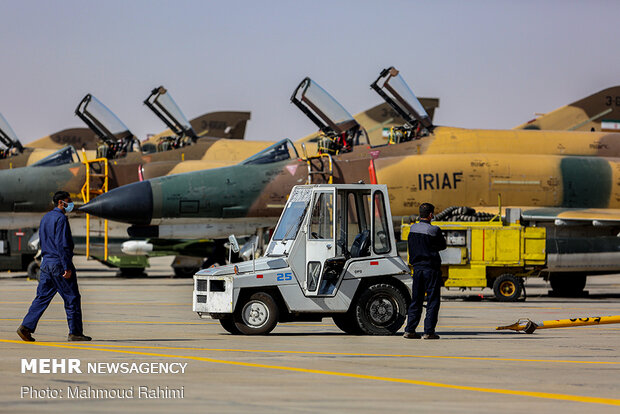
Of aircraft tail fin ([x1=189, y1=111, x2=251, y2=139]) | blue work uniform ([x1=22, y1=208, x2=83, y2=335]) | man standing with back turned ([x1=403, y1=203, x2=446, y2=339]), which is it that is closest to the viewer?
blue work uniform ([x1=22, y1=208, x2=83, y2=335])

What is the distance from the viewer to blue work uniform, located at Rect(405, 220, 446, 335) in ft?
34.0

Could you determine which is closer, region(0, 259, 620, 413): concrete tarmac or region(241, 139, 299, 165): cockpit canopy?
region(0, 259, 620, 413): concrete tarmac

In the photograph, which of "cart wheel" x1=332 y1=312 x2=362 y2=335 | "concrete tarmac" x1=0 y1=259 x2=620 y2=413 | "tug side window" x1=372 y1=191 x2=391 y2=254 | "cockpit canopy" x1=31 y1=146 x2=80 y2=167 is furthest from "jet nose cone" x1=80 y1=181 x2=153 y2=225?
"tug side window" x1=372 y1=191 x2=391 y2=254

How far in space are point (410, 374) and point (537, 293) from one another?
15.2 m

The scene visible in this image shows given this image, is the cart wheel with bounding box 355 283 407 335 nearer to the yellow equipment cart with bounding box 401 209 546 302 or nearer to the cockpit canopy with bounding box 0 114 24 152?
the yellow equipment cart with bounding box 401 209 546 302

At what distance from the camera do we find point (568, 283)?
20.7 metres

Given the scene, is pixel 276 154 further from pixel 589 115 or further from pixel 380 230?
pixel 589 115

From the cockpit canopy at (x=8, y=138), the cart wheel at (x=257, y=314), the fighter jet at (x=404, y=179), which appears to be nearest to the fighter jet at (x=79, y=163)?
the cockpit canopy at (x=8, y=138)

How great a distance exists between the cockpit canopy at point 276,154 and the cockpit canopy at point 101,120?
24.5ft

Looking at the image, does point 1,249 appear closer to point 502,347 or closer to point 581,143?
point 581,143

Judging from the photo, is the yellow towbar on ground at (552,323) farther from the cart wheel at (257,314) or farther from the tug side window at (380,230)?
the cart wheel at (257,314)

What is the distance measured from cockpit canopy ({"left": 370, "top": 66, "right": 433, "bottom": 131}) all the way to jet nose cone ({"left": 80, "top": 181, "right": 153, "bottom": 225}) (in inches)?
232

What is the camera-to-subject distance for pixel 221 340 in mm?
10016

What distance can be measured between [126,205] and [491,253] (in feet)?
25.0
